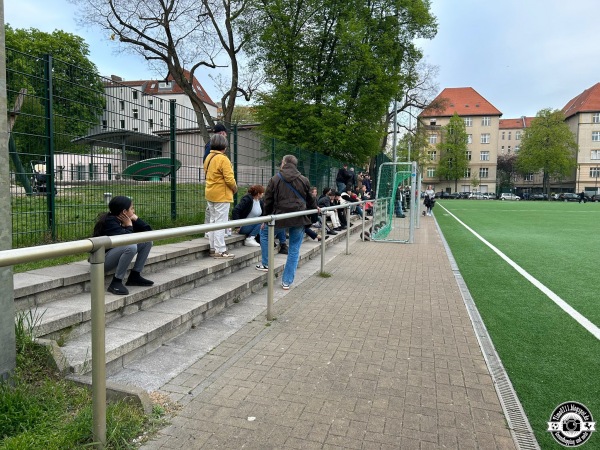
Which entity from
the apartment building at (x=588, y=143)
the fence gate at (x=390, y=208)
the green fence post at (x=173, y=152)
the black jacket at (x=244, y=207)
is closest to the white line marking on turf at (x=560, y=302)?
the fence gate at (x=390, y=208)

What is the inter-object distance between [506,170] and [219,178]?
103 m

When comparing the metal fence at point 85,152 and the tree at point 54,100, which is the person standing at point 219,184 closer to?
the metal fence at point 85,152

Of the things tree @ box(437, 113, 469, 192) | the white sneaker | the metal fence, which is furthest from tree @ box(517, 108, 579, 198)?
the metal fence

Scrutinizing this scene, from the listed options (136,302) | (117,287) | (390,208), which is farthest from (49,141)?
(390,208)

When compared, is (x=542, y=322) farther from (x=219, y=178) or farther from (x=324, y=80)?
(x=324, y=80)

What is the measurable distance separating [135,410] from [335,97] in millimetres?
19787

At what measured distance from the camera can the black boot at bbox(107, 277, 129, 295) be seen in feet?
13.7

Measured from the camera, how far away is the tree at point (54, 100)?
197 inches

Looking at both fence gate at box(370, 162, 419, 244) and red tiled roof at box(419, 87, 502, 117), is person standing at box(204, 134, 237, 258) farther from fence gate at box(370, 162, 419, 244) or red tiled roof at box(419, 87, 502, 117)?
red tiled roof at box(419, 87, 502, 117)

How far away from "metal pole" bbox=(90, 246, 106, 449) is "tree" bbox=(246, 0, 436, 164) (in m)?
18.2

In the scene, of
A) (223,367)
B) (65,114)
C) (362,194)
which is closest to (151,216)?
(65,114)

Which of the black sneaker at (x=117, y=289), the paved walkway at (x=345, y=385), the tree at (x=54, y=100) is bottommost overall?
the paved walkway at (x=345, y=385)

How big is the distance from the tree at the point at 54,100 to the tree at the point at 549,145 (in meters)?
83.3

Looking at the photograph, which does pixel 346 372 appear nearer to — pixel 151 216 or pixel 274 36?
pixel 151 216
